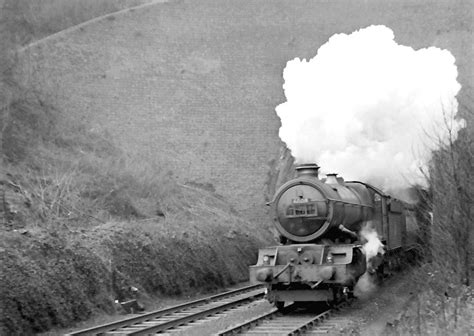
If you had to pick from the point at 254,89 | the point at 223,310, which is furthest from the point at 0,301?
the point at 254,89

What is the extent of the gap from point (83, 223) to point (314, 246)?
7.02m

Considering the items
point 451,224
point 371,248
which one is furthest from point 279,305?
point 451,224

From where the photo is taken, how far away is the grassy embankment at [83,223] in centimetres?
1147

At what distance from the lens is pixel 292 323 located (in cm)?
1162

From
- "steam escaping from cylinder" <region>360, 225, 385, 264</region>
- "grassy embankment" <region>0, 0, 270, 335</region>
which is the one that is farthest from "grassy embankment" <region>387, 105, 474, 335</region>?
"grassy embankment" <region>0, 0, 270, 335</region>

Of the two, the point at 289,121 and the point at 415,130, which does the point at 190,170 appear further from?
the point at 415,130

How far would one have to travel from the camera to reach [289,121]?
58.2ft

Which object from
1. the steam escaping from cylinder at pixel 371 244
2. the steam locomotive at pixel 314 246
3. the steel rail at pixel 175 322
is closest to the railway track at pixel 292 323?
the steam locomotive at pixel 314 246

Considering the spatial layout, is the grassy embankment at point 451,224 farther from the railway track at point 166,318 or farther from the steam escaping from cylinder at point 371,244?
the railway track at point 166,318

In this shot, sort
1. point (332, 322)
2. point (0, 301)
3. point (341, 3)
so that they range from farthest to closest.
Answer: point (341, 3)
point (332, 322)
point (0, 301)

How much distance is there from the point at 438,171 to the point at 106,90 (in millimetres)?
18624

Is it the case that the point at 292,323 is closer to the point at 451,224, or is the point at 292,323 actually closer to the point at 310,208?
the point at 310,208

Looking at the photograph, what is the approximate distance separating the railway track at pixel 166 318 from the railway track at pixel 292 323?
154 cm

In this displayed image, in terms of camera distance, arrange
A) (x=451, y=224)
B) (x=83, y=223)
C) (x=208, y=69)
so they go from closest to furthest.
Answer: (x=451, y=224), (x=83, y=223), (x=208, y=69)
